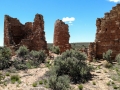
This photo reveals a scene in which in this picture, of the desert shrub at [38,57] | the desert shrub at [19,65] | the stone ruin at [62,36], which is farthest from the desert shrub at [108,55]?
the stone ruin at [62,36]

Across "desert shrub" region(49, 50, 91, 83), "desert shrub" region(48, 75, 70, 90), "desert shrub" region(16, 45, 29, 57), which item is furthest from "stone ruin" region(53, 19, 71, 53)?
"desert shrub" region(48, 75, 70, 90)

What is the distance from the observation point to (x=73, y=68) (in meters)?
22.0

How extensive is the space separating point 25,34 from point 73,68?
16.0 meters

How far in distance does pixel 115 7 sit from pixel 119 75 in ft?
30.0

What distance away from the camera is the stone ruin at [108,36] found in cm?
Result: 2709

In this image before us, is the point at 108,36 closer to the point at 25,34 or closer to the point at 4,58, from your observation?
the point at 4,58

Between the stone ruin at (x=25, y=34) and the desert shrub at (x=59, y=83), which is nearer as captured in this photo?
the desert shrub at (x=59, y=83)

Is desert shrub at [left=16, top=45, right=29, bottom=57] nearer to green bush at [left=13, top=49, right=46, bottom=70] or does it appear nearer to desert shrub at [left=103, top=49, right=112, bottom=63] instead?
green bush at [left=13, top=49, right=46, bottom=70]

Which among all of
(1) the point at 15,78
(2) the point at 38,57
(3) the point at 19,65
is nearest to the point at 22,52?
(2) the point at 38,57

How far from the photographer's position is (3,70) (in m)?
24.7

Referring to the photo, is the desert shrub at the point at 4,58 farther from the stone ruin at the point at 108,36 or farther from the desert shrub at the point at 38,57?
the stone ruin at the point at 108,36

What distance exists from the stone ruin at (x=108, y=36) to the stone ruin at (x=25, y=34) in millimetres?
8198

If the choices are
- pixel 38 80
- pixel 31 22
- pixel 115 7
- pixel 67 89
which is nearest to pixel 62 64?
pixel 38 80

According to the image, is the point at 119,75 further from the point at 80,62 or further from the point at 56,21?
the point at 56,21
